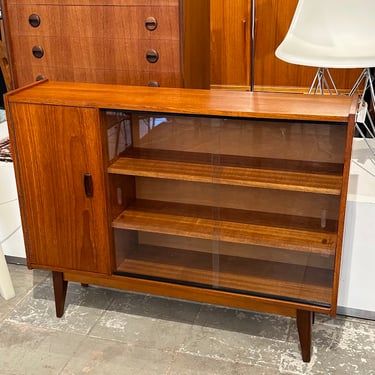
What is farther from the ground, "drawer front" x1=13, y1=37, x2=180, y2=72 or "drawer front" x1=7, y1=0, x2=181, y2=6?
"drawer front" x1=7, y1=0, x2=181, y2=6

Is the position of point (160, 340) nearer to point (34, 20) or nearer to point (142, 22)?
point (142, 22)

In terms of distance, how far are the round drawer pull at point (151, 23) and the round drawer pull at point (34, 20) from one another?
1.48 feet

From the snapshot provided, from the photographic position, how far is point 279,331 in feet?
6.04

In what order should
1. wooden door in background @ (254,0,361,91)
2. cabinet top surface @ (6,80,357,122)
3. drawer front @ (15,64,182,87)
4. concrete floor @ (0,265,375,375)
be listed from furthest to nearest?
wooden door in background @ (254,0,361,91) → drawer front @ (15,64,182,87) → concrete floor @ (0,265,375,375) → cabinet top surface @ (6,80,357,122)

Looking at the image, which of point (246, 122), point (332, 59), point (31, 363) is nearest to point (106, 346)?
point (31, 363)

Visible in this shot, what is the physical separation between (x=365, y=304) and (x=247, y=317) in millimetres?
382

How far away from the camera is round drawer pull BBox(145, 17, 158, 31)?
6.77ft

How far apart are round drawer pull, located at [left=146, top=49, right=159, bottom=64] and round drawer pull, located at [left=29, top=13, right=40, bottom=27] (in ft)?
1.52

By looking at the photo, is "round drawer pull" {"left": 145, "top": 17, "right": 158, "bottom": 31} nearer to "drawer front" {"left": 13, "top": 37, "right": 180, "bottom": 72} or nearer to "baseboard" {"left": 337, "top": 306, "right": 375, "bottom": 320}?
"drawer front" {"left": 13, "top": 37, "right": 180, "bottom": 72}

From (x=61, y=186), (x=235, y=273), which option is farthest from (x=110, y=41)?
(x=235, y=273)

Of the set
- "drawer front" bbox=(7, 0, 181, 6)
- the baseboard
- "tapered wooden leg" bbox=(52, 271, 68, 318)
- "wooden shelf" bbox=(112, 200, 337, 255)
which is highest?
"drawer front" bbox=(7, 0, 181, 6)

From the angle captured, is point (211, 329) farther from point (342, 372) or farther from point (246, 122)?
point (246, 122)

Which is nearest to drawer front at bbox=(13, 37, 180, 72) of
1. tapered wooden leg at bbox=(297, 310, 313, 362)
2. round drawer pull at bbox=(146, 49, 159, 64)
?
round drawer pull at bbox=(146, 49, 159, 64)

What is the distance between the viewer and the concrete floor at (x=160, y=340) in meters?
1.70
